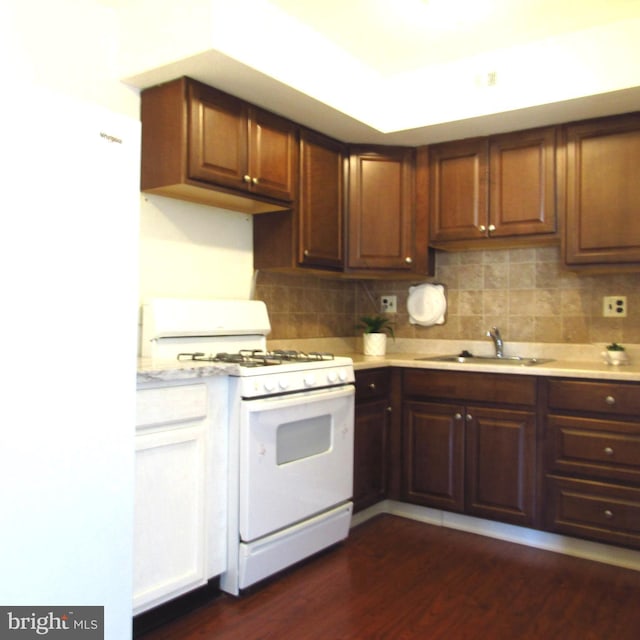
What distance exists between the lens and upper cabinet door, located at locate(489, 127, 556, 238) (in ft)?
9.64

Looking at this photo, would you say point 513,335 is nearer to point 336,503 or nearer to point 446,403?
point 446,403

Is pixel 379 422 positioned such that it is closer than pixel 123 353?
No

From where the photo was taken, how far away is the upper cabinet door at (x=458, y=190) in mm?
3129

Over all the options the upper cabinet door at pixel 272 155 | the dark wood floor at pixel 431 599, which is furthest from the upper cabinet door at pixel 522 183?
the dark wood floor at pixel 431 599

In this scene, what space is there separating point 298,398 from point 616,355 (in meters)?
1.60

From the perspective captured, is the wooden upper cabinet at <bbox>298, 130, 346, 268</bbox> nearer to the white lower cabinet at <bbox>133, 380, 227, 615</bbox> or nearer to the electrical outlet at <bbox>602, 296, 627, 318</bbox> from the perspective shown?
the white lower cabinet at <bbox>133, 380, 227, 615</bbox>

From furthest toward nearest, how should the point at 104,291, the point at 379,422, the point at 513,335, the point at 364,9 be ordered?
the point at 513,335 < the point at 379,422 < the point at 364,9 < the point at 104,291

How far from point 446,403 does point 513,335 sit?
66 cm

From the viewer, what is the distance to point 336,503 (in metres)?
2.63

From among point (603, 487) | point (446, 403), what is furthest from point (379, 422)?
point (603, 487)

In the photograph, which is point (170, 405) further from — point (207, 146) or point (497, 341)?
point (497, 341)

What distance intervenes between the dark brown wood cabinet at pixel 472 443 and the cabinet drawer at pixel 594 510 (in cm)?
10

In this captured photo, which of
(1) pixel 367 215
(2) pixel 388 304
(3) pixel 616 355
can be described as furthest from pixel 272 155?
(3) pixel 616 355

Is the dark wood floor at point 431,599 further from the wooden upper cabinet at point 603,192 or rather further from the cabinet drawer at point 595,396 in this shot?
the wooden upper cabinet at point 603,192
